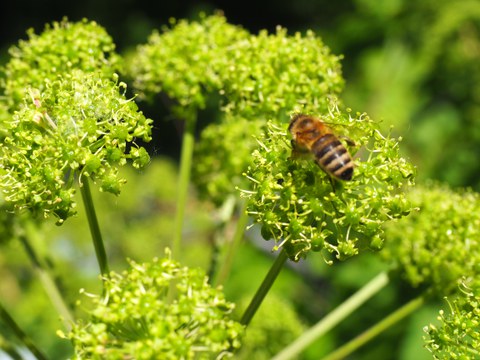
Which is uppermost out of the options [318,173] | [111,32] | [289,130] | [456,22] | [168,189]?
[111,32]

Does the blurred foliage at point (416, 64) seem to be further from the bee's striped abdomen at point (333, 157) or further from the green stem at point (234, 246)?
the bee's striped abdomen at point (333, 157)

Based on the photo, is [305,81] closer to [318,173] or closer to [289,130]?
[289,130]

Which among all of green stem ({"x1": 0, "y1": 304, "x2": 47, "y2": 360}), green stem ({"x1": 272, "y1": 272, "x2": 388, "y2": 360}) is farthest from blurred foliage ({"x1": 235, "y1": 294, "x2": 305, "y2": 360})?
green stem ({"x1": 0, "y1": 304, "x2": 47, "y2": 360})

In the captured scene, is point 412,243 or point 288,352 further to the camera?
point 412,243

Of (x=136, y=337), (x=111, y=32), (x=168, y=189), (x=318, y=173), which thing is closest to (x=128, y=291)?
(x=136, y=337)

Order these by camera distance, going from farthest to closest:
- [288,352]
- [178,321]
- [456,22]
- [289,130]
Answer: [456,22] → [288,352] → [289,130] → [178,321]

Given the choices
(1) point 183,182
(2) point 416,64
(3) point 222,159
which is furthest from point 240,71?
(2) point 416,64

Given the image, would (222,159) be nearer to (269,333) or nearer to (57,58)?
(269,333)
